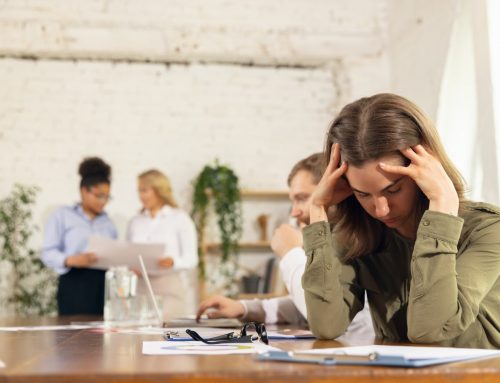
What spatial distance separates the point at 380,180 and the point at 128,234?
356 cm

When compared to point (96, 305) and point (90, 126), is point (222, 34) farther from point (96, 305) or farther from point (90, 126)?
point (96, 305)

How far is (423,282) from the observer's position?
1.51 meters

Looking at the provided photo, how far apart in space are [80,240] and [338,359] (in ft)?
12.6

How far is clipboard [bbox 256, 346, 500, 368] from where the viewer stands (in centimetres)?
106

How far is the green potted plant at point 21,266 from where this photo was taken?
5.79 m

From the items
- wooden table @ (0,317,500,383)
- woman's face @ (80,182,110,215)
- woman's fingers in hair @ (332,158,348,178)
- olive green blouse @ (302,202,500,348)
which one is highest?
woman's face @ (80,182,110,215)

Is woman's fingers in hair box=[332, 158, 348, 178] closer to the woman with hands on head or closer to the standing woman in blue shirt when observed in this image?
the woman with hands on head

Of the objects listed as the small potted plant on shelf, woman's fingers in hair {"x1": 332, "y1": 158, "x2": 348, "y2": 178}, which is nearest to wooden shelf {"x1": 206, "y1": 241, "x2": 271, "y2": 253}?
the small potted plant on shelf

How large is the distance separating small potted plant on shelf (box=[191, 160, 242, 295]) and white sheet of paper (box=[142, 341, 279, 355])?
4.44 m

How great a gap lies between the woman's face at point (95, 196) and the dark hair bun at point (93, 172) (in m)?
0.03

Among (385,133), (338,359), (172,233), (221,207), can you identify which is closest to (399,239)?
(385,133)

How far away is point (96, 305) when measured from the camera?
453 centimetres

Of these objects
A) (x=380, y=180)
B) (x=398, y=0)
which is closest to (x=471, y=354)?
(x=380, y=180)

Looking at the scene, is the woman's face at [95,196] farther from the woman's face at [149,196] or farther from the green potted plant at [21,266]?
the green potted plant at [21,266]
